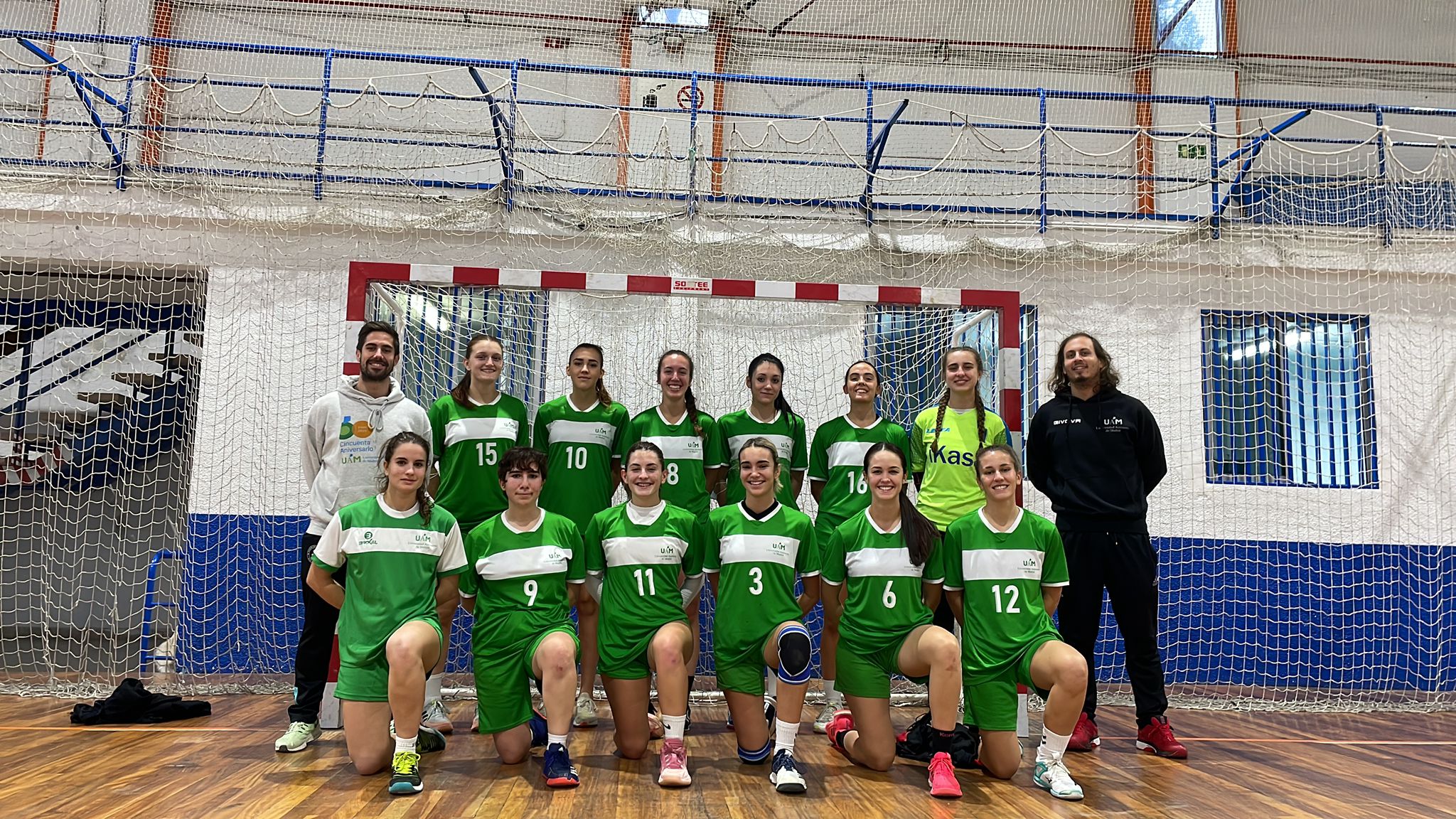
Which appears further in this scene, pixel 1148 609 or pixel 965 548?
pixel 1148 609

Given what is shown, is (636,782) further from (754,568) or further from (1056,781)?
(1056,781)

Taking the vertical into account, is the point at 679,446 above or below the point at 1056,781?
above

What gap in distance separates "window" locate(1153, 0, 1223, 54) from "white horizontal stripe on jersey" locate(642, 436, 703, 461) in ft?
29.1

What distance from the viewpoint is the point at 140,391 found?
7852 millimetres

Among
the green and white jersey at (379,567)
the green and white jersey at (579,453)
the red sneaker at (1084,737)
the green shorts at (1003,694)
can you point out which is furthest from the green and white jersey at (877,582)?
the green and white jersey at (379,567)

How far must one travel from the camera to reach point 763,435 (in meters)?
3.94

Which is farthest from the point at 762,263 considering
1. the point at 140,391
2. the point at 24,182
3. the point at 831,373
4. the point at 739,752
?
the point at 140,391

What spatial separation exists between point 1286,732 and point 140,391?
904 cm

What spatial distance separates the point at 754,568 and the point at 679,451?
2.90ft

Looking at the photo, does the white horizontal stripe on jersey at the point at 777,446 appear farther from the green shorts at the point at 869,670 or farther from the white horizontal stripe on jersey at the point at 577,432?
the green shorts at the point at 869,670

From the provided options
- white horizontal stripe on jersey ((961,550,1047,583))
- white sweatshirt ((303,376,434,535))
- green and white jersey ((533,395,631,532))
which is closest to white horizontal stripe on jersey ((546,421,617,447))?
green and white jersey ((533,395,631,532))

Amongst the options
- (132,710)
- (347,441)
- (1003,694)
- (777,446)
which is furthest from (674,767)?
(132,710)

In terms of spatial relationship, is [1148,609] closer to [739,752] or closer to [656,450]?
[739,752]

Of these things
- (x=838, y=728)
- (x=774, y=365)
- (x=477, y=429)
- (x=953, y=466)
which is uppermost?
(x=774, y=365)
